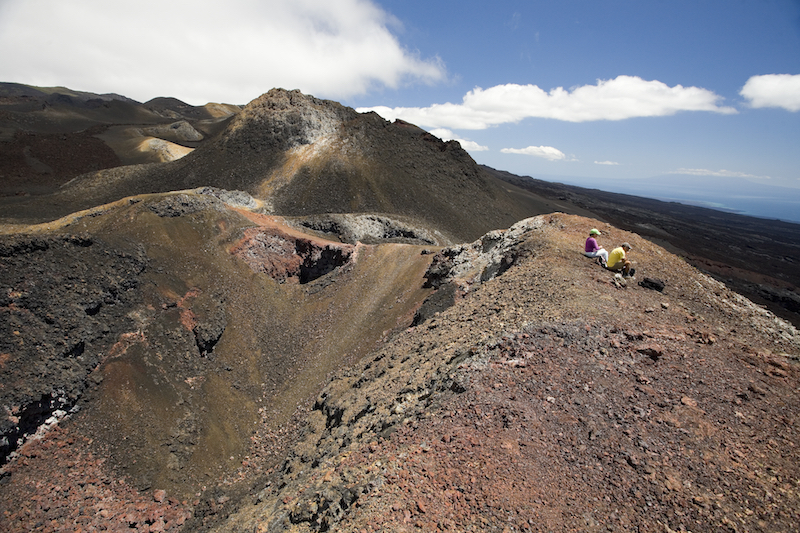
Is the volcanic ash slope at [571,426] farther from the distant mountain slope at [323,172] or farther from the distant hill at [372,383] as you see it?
the distant mountain slope at [323,172]

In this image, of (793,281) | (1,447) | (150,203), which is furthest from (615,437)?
(793,281)

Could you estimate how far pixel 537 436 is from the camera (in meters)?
7.56

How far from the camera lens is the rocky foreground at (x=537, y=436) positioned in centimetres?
643

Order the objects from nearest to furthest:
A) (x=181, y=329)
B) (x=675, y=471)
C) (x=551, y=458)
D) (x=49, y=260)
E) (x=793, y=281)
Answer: (x=675, y=471) < (x=551, y=458) < (x=49, y=260) < (x=181, y=329) < (x=793, y=281)

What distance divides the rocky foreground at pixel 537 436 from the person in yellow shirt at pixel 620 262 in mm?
551

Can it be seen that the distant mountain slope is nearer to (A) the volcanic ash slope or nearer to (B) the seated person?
(B) the seated person

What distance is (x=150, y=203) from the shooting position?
22.2 metres

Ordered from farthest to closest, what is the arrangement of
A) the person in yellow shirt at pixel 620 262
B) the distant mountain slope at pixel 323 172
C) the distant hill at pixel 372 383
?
the distant mountain slope at pixel 323 172, the person in yellow shirt at pixel 620 262, the distant hill at pixel 372 383

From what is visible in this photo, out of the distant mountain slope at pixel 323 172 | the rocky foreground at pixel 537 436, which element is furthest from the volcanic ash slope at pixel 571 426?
the distant mountain slope at pixel 323 172

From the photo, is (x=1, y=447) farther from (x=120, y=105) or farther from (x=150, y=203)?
(x=120, y=105)

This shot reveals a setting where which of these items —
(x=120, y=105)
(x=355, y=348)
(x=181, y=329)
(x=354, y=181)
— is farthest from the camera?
(x=120, y=105)

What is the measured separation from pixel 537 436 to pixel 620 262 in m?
8.85

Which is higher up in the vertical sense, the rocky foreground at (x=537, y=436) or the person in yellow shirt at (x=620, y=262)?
the person in yellow shirt at (x=620, y=262)

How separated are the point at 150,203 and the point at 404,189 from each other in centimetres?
3077
